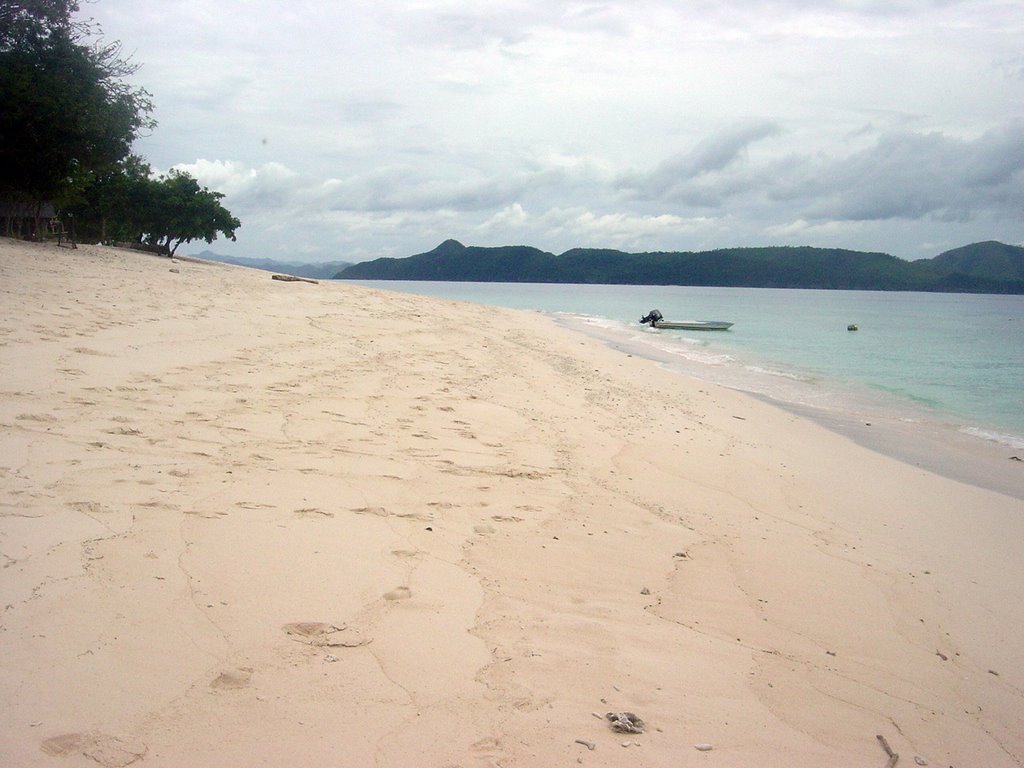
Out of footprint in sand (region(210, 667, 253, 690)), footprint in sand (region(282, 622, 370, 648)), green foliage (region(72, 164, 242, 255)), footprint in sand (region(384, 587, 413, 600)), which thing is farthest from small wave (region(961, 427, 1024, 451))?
green foliage (region(72, 164, 242, 255))

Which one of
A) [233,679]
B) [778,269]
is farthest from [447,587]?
[778,269]

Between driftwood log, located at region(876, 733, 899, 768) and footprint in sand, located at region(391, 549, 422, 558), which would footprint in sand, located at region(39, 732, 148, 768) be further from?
driftwood log, located at region(876, 733, 899, 768)

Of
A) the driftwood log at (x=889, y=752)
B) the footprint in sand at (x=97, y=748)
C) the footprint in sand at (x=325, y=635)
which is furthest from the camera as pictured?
the footprint in sand at (x=325, y=635)

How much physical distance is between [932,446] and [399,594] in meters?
11.1

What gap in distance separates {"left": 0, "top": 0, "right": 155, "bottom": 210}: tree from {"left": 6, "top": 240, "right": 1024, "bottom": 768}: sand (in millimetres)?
20388

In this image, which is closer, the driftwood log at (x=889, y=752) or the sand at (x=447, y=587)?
the sand at (x=447, y=587)

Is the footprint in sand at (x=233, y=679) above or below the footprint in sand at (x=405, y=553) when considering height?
above

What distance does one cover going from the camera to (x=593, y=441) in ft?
27.9

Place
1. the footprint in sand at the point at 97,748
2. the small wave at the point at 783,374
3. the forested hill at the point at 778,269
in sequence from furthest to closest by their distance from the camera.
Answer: the forested hill at the point at 778,269
the small wave at the point at 783,374
the footprint in sand at the point at 97,748

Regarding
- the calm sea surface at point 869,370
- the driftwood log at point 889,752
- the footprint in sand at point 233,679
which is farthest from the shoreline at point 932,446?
the footprint in sand at point 233,679

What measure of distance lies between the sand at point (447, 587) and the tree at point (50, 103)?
20388 millimetres

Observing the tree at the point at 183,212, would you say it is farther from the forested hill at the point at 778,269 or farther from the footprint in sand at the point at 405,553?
the forested hill at the point at 778,269

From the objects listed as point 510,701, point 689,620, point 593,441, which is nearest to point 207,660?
point 510,701

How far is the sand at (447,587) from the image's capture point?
2.79 meters
